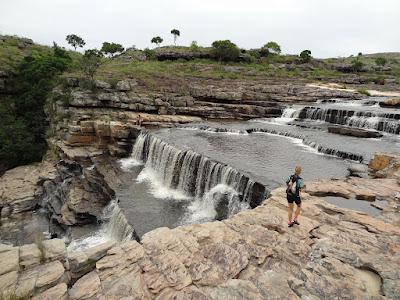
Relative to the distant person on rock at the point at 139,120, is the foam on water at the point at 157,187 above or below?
below

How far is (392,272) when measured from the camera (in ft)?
21.2

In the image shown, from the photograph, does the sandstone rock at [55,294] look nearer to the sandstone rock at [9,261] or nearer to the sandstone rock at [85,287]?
the sandstone rock at [85,287]

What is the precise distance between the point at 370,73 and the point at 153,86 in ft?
148

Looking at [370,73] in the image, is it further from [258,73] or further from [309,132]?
[309,132]

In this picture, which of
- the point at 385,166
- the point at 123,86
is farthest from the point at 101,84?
the point at 385,166

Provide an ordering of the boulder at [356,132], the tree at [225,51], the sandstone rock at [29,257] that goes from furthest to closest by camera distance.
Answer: the tree at [225,51] < the boulder at [356,132] < the sandstone rock at [29,257]

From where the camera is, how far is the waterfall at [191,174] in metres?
14.1

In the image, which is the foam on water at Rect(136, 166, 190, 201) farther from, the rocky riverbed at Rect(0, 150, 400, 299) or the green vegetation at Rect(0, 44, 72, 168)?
the green vegetation at Rect(0, 44, 72, 168)

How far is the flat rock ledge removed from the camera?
6305 mm

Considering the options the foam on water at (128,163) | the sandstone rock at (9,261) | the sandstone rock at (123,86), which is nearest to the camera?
the sandstone rock at (9,261)

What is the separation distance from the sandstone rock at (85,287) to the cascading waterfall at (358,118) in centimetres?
2436

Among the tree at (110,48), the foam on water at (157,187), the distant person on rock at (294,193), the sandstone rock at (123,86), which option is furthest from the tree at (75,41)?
the distant person on rock at (294,193)

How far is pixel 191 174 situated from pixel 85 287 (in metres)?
11.4

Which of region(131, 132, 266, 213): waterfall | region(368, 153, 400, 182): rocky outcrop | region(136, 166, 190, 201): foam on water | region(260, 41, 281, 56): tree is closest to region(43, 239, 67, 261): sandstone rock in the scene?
region(131, 132, 266, 213): waterfall
